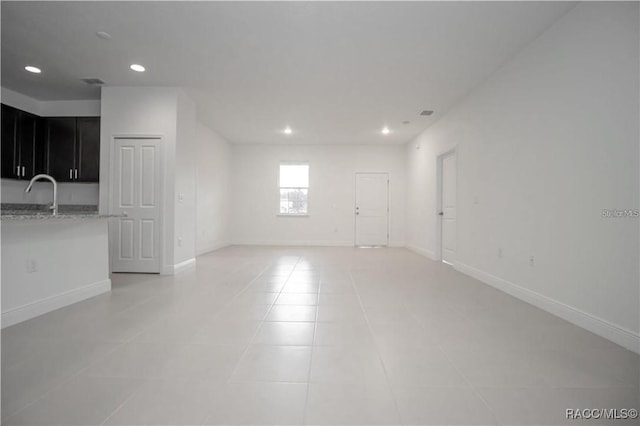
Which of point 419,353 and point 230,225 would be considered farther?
point 230,225

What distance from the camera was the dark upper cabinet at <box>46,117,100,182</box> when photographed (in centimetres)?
479

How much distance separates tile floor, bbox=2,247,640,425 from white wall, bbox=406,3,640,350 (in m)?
0.36

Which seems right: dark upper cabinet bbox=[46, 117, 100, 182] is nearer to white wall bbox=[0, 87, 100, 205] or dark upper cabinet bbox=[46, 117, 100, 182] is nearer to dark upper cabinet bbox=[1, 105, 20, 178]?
white wall bbox=[0, 87, 100, 205]

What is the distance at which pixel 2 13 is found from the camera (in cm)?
281

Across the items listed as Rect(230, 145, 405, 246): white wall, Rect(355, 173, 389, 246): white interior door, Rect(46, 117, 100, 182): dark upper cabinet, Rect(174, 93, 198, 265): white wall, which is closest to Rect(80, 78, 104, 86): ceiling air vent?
Rect(46, 117, 100, 182): dark upper cabinet

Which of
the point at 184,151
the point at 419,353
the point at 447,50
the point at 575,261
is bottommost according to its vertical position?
the point at 419,353

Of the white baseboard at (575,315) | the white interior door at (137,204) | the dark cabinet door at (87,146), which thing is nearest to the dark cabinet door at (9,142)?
the dark cabinet door at (87,146)

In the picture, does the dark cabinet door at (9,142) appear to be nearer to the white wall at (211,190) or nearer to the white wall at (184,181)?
the white wall at (184,181)

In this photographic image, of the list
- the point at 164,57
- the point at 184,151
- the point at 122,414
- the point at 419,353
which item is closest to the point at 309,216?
the point at 184,151

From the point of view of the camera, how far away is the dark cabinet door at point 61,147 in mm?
4789

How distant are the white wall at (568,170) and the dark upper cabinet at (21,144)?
270 inches

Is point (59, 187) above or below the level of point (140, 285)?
above

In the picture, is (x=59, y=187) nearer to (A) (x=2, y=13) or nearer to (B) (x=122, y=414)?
(A) (x=2, y=13)

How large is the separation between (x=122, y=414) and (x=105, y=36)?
143 inches
